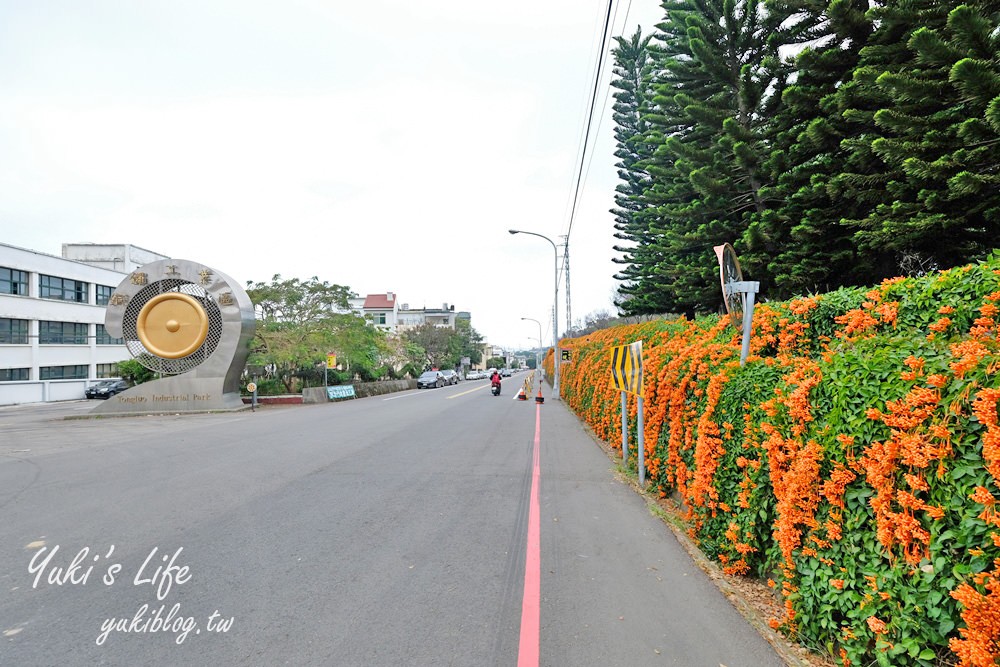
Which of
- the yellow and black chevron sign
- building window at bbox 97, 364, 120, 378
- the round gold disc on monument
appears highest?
the round gold disc on monument

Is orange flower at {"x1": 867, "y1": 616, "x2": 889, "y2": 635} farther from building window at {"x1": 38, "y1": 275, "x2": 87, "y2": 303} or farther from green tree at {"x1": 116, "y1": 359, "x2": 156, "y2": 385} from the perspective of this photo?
building window at {"x1": 38, "y1": 275, "x2": 87, "y2": 303}

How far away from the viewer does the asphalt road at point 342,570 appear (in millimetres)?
3031

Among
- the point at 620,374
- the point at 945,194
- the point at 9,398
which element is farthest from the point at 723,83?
the point at 9,398

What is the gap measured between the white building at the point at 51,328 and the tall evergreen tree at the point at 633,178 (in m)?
35.8

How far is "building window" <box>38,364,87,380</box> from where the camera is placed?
33.8m

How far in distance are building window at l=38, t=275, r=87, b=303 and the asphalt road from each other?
115 ft

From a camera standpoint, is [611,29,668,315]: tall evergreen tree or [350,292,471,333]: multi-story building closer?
[611,29,668,315]: tall evergreen tree

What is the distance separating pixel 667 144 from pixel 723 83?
231 centimetres

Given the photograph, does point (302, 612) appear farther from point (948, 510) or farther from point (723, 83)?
point (723, 83)

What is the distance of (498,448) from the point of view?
403 inches

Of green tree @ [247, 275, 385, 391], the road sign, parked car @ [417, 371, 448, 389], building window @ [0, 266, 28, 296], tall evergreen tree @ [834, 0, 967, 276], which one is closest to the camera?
tall evergreen tree @ [834, 0, 967, 276]

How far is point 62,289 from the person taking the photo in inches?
1416

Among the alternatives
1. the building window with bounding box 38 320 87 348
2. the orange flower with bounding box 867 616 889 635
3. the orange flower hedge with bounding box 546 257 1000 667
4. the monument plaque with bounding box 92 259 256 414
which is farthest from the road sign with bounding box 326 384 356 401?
the orange flower with bounding box 867 616 889 635

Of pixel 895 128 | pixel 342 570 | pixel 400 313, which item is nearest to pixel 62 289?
pixel 342 570
